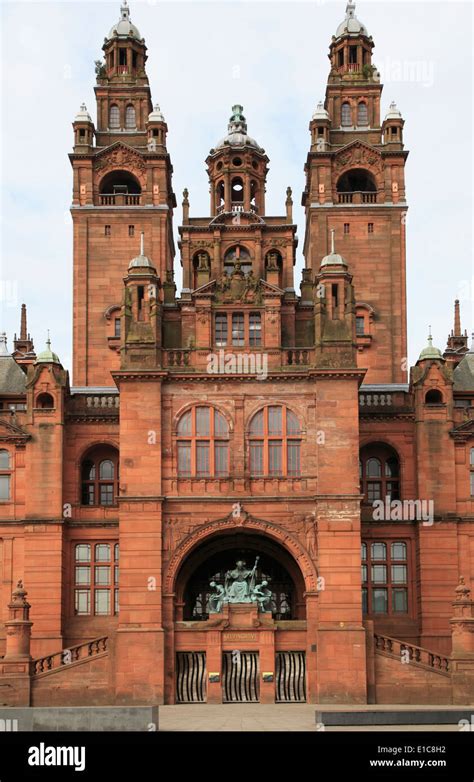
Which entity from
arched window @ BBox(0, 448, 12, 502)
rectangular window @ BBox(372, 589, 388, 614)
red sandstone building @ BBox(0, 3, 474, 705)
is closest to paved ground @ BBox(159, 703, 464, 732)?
red sandstone building @ BBox(0, 3, 474, 705)

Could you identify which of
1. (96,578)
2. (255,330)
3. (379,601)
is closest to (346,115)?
(255,330)

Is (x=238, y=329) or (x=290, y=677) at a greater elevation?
(x=238, y=329)

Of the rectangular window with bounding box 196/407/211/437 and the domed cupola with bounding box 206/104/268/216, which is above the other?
the domed cupola with bounding box 206/104/268/216

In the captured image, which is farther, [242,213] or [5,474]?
[242,213]

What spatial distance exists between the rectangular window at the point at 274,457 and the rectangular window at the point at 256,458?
38 cm

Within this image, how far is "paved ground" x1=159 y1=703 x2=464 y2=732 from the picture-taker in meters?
40.2

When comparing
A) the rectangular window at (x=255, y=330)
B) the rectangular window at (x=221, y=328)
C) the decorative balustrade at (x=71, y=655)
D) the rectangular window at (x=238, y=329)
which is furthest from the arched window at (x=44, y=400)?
the decorative balustrade at (x=71, y=655)

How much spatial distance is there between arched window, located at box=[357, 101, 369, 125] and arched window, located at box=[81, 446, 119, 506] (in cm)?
2304

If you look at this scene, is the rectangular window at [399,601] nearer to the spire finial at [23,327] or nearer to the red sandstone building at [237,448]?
the red sandstone building at [237,448]

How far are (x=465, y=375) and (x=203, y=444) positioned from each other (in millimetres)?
16480

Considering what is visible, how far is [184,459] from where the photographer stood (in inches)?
2304

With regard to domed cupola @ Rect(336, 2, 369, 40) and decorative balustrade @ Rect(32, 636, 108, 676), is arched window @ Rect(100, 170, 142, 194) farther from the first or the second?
decorative balustrade @ Rect(32, 636, 108, 676)

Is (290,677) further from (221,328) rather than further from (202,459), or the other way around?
(221,328)
